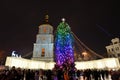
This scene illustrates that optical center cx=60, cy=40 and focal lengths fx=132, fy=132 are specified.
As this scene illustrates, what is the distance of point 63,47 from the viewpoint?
16328 mm

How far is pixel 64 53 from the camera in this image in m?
16.0

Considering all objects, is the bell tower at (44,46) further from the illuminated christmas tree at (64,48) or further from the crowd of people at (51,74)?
the crowd of people at (51,74)

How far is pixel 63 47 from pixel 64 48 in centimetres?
19

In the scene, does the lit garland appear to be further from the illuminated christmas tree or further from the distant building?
the distant building

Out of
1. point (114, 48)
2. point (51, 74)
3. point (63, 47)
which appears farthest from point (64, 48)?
point (114, 48)

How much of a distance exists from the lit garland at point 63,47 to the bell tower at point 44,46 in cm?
2006

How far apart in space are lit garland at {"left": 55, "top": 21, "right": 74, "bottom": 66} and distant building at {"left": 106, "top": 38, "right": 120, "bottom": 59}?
30059mm

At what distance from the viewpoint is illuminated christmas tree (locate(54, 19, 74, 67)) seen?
15.7 metres

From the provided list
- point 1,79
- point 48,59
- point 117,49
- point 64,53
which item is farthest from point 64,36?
point 117,49

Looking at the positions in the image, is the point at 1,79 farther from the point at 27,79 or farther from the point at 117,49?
the point at 117,49

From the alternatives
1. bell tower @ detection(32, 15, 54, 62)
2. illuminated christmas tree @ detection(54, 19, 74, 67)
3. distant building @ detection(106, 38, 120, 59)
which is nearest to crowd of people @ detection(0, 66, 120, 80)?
illuminated christmas tree @ detection(54, 19, 74, 67)

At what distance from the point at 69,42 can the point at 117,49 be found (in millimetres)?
30799

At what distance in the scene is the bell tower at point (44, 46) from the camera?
36.7 m

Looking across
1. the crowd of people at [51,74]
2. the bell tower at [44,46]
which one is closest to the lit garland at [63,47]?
the crowd of people at [51,74]
